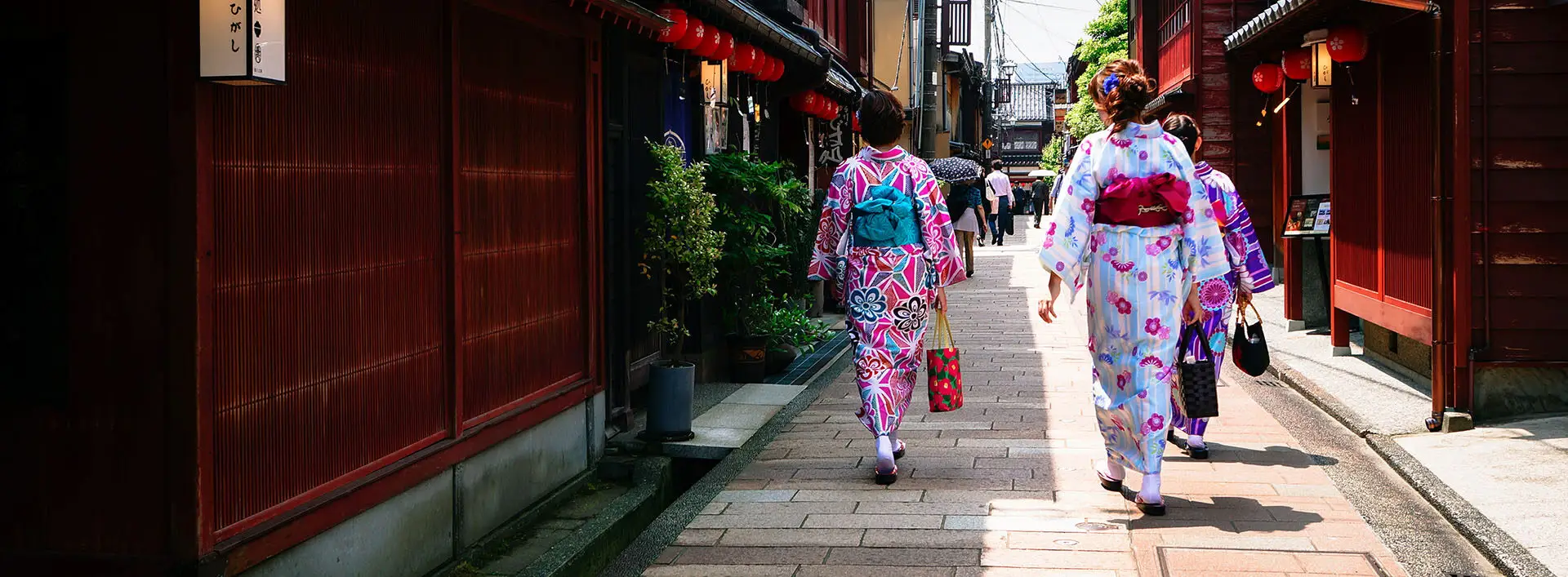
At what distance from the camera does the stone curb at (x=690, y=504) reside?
6500 millimetres

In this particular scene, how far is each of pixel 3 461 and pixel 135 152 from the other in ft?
3.78

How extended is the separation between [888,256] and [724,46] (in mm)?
3874

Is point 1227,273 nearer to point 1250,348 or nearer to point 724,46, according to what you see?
point 1250,348

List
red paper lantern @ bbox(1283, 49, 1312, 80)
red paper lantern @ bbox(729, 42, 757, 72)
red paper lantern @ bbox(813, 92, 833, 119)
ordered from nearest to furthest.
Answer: red paper lantern @ bbox(729, 42, 757, 72) < red paper lantern @ bbox(1283, 49, 1312, 80) < red paper lantern @ bbox(813, 92, 833, 119)

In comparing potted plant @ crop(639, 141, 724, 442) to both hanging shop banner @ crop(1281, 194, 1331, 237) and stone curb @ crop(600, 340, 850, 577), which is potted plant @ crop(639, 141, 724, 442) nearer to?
stone curb @ crop(600, 340, 850, 577)

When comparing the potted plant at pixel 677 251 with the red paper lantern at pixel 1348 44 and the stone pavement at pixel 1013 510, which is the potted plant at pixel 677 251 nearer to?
the stone pavement at pixel 1013 510

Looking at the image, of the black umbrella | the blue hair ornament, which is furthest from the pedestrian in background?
the blue hair ornament

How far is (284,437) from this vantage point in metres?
4.90

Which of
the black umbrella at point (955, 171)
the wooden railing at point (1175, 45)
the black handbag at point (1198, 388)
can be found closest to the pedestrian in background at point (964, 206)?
the black umbrella at point (955, 171)

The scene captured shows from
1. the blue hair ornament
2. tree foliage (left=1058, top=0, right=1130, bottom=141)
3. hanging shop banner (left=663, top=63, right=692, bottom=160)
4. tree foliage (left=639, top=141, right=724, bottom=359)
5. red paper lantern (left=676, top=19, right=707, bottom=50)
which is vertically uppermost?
tree foliage (left=1058, top=0, right=1130, bottom=141)

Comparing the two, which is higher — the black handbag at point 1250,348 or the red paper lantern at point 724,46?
the red paper lantern at point 724,46

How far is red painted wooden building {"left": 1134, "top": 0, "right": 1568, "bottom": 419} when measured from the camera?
895cm

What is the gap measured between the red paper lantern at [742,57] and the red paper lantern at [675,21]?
2014mm

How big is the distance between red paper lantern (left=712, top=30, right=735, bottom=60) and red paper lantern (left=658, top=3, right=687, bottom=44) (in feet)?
2.82
